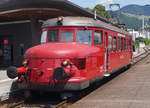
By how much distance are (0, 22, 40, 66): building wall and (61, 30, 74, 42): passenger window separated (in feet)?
45.4

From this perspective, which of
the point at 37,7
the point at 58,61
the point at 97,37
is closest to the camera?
the point at 58,61

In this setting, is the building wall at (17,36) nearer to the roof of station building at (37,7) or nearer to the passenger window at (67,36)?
the roof of station building at (37,7)

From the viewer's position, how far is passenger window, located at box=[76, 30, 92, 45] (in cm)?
996

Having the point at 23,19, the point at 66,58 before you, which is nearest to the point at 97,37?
the point at 66,58

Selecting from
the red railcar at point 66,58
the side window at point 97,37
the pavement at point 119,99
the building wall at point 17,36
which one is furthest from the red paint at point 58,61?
the building wall at point 17,36

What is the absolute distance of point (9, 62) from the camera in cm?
2498

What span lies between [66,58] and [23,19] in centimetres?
1558

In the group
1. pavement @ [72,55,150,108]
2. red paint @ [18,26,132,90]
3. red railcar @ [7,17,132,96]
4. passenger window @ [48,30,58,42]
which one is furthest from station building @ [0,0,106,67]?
pavement @ [72,55,150,108]

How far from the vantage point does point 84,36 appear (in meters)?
10.1

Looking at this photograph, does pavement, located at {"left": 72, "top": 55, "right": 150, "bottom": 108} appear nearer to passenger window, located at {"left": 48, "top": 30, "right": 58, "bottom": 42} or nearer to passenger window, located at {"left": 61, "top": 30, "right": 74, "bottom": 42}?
passenger window, located at {"left": 61, "top": 30, "right": 74, "bottom": 42}

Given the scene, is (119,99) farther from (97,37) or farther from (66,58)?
(97,37)

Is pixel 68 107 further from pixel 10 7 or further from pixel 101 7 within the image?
pixel 101 7

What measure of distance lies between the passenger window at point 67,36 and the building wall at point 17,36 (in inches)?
545

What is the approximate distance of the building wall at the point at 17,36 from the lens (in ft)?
77.4
